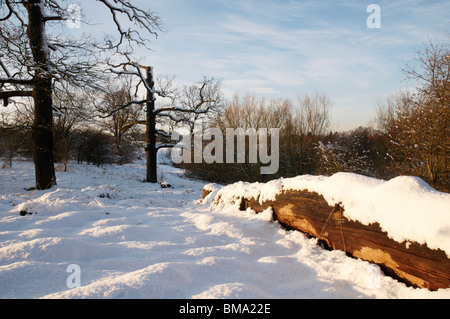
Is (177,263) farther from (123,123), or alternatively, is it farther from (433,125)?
(123,123)

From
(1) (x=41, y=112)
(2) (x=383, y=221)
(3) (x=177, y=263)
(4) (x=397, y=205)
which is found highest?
(1) (x=41, y=112)

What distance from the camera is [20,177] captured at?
35.2 ft

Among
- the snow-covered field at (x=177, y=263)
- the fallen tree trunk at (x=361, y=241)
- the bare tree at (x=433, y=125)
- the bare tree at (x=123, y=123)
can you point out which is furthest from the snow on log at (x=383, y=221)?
the bare tree at (x=123, y=123)

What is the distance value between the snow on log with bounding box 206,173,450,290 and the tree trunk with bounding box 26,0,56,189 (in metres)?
7.48

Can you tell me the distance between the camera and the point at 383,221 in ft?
6.72

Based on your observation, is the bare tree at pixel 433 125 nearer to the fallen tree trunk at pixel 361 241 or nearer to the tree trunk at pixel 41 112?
the fallen tree trunk at pixel 361 241

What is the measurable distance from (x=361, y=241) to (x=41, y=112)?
29.4 feet

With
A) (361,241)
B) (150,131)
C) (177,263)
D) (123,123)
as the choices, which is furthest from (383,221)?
(123,123)

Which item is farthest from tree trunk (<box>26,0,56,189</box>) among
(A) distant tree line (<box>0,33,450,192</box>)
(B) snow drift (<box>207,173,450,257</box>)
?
(B) snow drift (<box>207,173,450,257</box>)

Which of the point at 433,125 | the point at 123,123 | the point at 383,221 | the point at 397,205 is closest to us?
the point at 397,205

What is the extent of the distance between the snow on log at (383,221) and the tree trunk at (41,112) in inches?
295

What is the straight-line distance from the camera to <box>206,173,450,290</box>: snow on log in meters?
1.69

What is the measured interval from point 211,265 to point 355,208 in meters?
1.44
